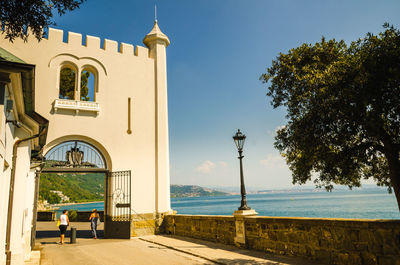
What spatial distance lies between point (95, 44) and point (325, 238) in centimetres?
1350

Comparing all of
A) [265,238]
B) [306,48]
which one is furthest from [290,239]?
[306,48]

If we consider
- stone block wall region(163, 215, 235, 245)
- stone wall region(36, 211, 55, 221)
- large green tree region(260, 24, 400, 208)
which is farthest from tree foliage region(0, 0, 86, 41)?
stone wall region(36, 211, 55, 221)

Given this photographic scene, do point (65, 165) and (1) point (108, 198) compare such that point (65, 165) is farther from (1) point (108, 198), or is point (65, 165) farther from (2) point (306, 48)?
(2) point (306, 48)

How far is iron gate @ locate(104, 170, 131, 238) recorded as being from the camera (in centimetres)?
1354

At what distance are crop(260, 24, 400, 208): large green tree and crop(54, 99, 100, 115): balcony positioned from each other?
9226 mm

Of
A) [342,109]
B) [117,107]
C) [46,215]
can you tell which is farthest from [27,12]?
[46,215]

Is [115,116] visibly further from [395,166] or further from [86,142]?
[395,166]

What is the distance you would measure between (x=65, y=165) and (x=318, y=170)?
11229 millimetres

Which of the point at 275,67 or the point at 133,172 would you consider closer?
the point at 275,67

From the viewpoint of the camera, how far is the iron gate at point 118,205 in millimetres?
13539

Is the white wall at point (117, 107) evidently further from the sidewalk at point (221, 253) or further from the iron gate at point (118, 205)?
the sidewalk at point (221, 253)

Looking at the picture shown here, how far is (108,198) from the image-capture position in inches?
552

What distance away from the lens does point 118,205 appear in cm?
1367

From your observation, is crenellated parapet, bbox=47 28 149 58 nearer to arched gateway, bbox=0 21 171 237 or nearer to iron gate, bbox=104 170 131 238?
arched gateway, bbox=0 21 171 237
